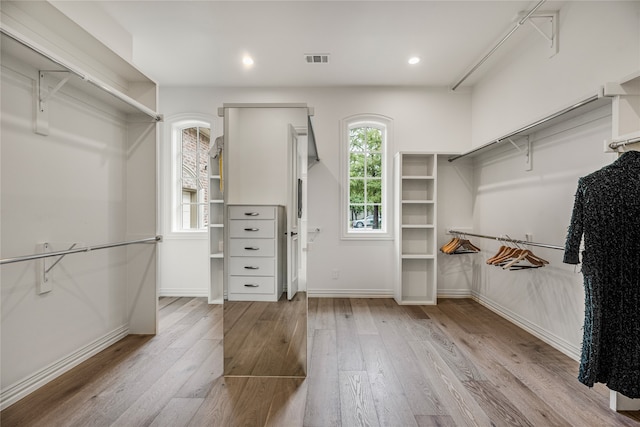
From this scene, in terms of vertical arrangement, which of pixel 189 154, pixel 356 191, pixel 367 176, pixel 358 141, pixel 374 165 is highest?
pixel 358 141

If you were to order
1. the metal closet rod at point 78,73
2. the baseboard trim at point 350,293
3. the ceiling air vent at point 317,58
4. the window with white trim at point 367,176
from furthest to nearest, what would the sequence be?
the window with white trim at point 367,176 → the baseboard trim at point 350,293 → the ceiling air vent at point 317,58 → the metal closet rod at point 78,73

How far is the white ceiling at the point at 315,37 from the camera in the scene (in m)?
2.59

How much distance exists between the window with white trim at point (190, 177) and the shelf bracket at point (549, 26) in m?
3.94

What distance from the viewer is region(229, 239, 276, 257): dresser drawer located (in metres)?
2.12

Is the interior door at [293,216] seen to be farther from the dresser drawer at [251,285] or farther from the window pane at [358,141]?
the window pane at [358,141]

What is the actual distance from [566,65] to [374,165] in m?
2.30

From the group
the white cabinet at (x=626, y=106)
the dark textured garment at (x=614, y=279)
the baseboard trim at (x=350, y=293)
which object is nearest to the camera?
the dark textured garment at (x=614, y=279)

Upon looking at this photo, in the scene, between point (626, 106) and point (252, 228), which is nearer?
point (626, 106)

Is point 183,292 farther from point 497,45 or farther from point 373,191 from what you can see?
point 497,45

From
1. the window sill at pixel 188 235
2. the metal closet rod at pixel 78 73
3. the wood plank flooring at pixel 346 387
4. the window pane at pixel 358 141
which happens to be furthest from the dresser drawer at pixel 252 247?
the window pane at pixel 358 141

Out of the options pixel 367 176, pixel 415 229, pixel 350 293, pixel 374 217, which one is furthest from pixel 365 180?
pixel 350 293

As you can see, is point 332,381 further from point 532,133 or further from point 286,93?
point 286,93

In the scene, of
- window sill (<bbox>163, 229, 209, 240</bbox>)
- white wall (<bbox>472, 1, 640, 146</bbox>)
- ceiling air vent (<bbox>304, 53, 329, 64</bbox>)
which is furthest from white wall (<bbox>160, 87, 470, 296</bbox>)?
ceiling air vent (<bbox>304, 53, 329, 64</bbox>)

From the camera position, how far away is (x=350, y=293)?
417cm
